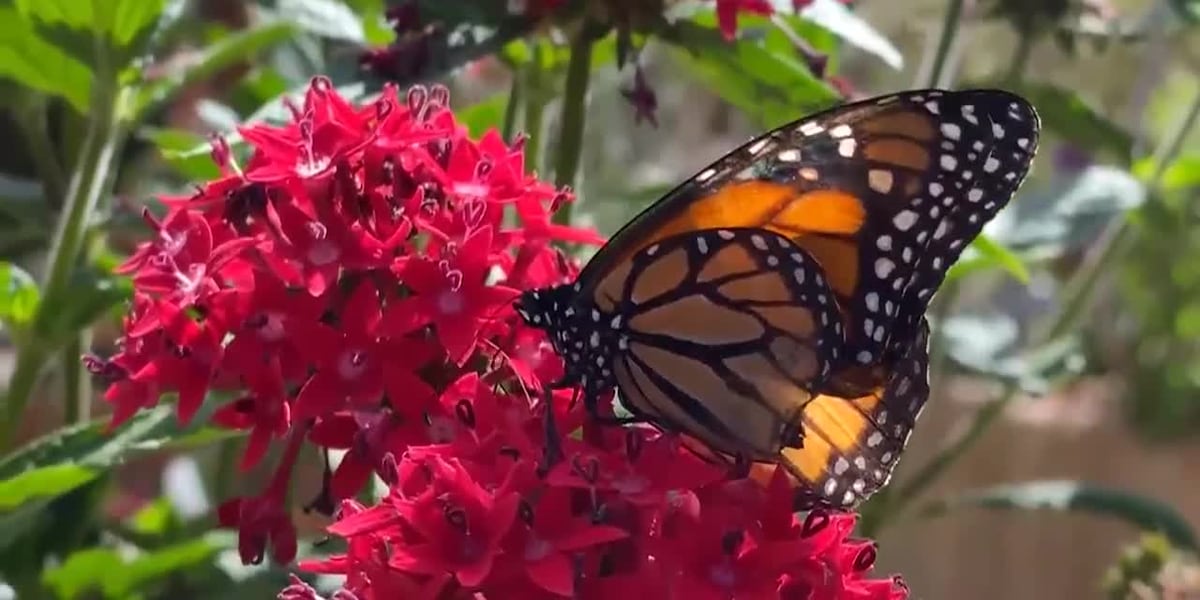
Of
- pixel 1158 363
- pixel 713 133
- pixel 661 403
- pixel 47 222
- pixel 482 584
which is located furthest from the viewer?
pixel 713 133

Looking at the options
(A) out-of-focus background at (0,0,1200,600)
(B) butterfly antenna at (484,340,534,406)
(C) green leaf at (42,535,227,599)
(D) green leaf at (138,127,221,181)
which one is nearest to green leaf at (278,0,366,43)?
(A) out-of-focus background at (0,0,1200,600)

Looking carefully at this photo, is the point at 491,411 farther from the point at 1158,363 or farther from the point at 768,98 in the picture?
the point at 1158,363

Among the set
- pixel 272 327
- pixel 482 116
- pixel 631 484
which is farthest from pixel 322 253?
pixel 482 116

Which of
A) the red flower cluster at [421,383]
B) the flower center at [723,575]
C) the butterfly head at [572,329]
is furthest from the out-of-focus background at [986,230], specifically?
the flower center at [723,575]

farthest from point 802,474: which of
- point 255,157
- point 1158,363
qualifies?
point 1158,363

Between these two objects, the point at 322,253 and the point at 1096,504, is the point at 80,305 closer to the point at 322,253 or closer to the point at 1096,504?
the point at 322,253
